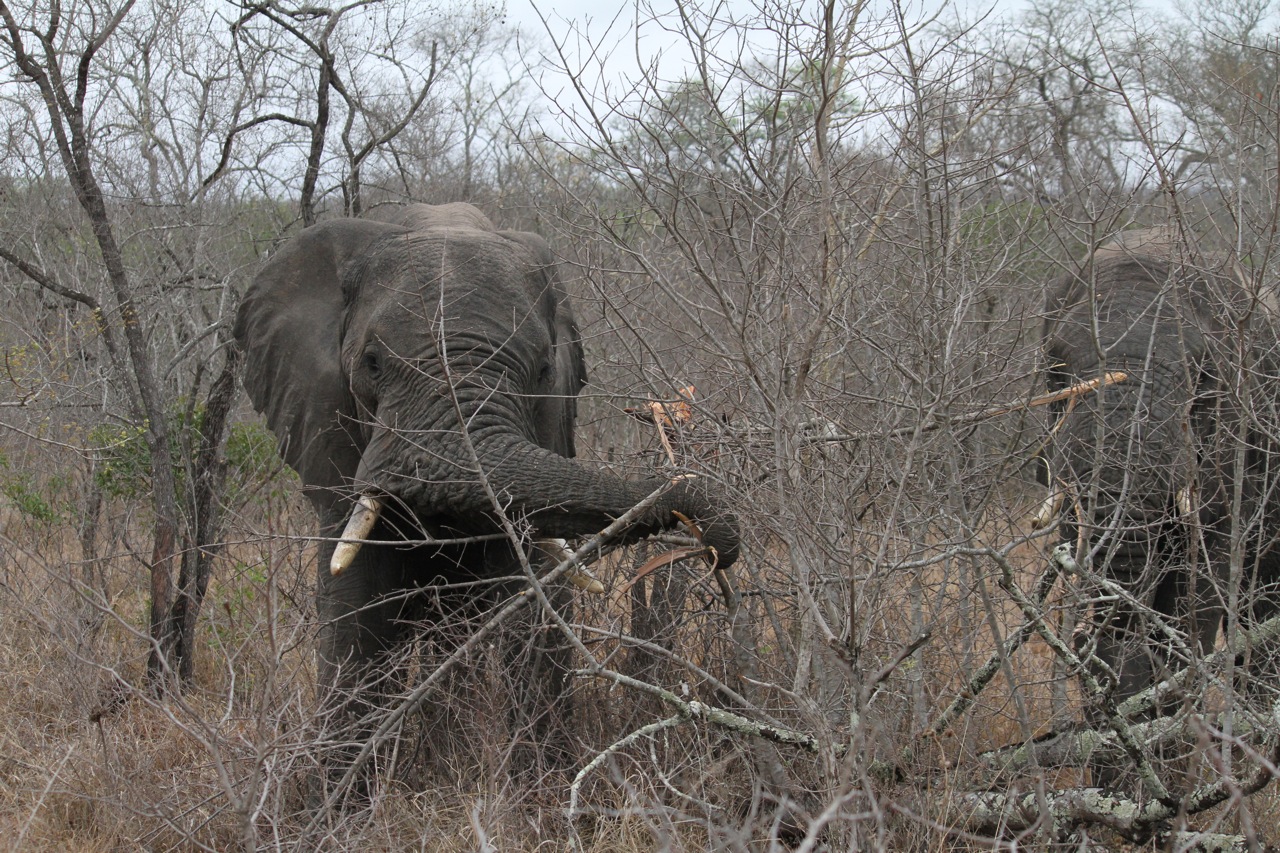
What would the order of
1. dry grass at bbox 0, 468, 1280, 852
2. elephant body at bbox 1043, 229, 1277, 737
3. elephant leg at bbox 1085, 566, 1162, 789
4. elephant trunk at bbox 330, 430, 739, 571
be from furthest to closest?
elephant body at bbox 1043, 229, 1277, 737 < elephant trunk at bbox 330, 430, 739, 571 < elephant leg at bbox 1085, 566, 1162, 789 < dry grass at bbox 0, 468, 1280, 852

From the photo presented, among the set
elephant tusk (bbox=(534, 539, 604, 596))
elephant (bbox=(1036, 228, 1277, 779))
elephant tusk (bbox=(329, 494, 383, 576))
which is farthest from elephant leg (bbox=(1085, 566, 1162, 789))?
elephant tusk (bbox=(329, 494, 383, 576))

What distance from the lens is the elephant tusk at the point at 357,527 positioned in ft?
16.3

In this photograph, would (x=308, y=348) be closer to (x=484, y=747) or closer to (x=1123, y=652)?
(x=484, y=747)

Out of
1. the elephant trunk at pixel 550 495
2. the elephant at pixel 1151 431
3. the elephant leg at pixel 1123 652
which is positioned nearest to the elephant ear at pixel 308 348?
the elephant trunk at pixel 550 495

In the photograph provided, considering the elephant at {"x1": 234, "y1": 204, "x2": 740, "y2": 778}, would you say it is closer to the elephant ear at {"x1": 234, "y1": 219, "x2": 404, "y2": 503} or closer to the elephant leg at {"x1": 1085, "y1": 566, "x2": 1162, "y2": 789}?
the elephant ear at {"x1": 234, "y1": 219, "x2": 404, "y2": 503}

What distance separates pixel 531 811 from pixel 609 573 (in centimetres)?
129

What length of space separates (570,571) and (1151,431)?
2210 millimetres

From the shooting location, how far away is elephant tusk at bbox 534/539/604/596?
498 cm

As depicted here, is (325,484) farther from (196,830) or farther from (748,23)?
(748,23)

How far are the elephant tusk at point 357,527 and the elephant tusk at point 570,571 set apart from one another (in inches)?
23.9

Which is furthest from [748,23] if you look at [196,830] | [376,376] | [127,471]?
[127,471]

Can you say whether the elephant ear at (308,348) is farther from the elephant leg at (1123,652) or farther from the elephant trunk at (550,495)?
the elephant leg at (1123,652)

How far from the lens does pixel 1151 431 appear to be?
5.21 meters

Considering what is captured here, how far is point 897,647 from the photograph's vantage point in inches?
166
